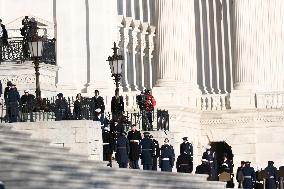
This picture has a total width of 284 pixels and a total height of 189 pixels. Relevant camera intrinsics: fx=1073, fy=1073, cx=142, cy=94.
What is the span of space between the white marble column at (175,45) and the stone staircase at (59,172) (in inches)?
877

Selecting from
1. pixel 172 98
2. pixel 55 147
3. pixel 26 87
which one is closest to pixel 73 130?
pixel 55 147

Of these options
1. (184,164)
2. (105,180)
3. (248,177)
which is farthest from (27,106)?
(248,177)

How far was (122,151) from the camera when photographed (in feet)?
126

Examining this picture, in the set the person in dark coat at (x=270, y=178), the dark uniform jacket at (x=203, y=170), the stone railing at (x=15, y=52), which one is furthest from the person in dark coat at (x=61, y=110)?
the person in dark coat at (x=270, y=178)

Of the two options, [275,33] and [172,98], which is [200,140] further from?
[275,33]

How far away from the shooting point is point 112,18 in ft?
197

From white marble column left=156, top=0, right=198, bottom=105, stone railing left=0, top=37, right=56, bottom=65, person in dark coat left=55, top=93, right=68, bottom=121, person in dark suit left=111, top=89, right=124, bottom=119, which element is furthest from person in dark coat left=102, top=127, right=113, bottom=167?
white marble column left=156, top=0, right=198, bottom=105

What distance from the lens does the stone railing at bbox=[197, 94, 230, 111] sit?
60.2 metres

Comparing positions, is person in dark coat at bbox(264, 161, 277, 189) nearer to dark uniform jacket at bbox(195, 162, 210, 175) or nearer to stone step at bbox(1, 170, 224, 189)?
dark uniform jacket at bbox(195, 162, 210, 175)

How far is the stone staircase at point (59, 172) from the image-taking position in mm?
30875

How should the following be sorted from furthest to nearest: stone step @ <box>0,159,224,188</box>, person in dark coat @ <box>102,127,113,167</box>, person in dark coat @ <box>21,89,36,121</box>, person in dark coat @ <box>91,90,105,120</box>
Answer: person in dark coat @ <box>91,90,105,120</box>, person in dark coat @ <box>102,127,113,167</box>, person in dark coat @ <box>21,89,36,121</box>, stone step @ <box>0,159,224,188</box>

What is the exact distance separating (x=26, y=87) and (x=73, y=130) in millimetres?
9880

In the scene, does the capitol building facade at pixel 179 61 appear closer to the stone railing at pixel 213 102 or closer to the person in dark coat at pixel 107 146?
the stone railing at pixel 213 102

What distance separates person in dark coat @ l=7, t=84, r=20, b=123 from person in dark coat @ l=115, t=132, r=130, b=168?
12.5 feet
